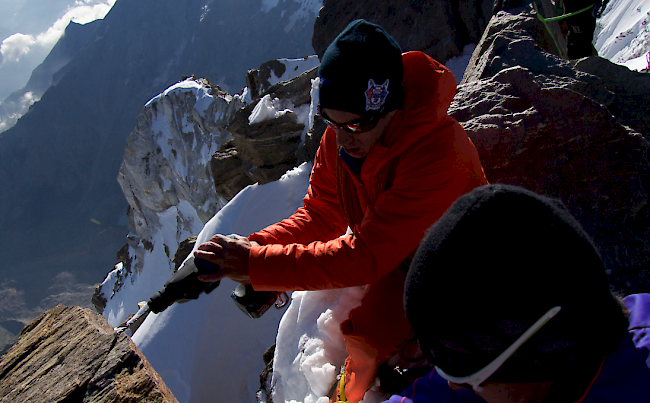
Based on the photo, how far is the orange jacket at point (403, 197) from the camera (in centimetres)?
139

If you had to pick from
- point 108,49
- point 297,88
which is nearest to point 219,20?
point 108,49

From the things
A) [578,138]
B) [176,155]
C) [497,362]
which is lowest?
[578,138]

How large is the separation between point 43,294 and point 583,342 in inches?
2191

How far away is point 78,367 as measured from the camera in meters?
1.39

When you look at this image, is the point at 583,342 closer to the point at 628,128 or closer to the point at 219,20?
the point at 628,128

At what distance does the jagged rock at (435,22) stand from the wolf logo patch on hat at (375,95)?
542 cm

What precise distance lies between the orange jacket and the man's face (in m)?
0.03

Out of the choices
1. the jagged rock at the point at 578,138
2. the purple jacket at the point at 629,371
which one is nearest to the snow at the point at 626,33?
the jagged rock at the point at 578,138

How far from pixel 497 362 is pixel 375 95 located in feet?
3.51

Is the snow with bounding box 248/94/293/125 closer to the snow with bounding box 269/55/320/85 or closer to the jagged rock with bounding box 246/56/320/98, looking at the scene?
the jagged rock with bounding box 246/56/320/98

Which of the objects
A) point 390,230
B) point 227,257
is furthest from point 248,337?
point 390,230

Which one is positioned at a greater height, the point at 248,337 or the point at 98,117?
the point at 98,117

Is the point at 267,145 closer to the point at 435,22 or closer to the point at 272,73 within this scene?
the point at 435,22

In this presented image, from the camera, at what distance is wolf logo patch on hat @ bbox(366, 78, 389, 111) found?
4.45 feet
